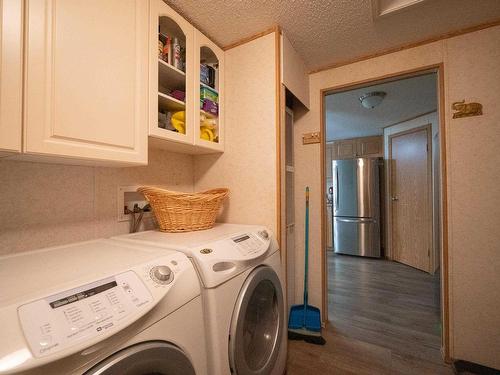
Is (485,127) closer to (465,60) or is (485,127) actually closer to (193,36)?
(465,60)

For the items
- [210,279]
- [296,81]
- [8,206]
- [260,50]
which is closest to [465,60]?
[296,81]

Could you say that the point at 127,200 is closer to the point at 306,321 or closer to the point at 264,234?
the point at 264,234

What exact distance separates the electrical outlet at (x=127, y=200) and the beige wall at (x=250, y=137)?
49 centimetres

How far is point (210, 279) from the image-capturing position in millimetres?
808

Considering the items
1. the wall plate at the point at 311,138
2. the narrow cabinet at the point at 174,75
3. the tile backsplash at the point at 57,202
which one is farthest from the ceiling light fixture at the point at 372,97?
the tile backsplash at the point at 57,202

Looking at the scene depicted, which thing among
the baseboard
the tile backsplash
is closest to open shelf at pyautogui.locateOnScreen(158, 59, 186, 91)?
the tile backsplash

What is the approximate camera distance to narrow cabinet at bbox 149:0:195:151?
1196 mm

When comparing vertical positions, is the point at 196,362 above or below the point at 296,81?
below

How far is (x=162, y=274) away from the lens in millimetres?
685

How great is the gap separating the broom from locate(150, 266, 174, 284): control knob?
1.37 metres

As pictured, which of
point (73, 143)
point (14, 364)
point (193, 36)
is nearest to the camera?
point (14, 364)

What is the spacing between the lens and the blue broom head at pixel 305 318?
5.75 feet

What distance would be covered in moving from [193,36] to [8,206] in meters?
1.22

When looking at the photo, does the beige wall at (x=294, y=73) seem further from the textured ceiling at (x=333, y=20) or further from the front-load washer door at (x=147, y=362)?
the front-load washer door at (x=147, y=362)
